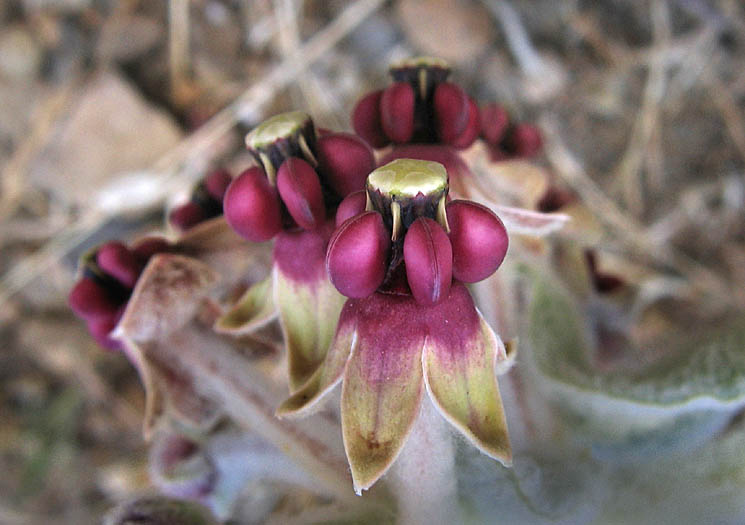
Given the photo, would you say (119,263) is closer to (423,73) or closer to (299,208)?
(299,208)

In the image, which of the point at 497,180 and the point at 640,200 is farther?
the point at 640,200

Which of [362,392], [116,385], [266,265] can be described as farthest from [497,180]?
[116,385]

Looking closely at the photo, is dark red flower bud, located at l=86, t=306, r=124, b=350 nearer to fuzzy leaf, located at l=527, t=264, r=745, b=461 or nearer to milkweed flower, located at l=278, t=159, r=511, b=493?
milkweed flower, located at l=278, t=159, r=511, b=493

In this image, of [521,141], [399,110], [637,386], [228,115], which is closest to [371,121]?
[399,110]

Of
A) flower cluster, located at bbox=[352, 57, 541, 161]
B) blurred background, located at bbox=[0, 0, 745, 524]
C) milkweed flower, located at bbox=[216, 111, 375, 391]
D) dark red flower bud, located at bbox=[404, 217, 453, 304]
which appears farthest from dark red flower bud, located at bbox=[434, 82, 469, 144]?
blurred background, located at bbox=[0, 0, 745, 524]

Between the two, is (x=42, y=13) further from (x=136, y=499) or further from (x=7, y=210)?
(x=136, y=499)

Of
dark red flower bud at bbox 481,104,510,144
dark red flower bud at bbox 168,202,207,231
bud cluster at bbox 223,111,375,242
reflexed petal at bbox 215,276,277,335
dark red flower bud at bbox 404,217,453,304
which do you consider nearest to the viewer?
dark red flower bud at bbox 404,217,453,304

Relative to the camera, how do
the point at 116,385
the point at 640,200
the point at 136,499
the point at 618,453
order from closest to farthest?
the point at 136,499
the point at 618,453
the point at 640,200
the point at 116,385
